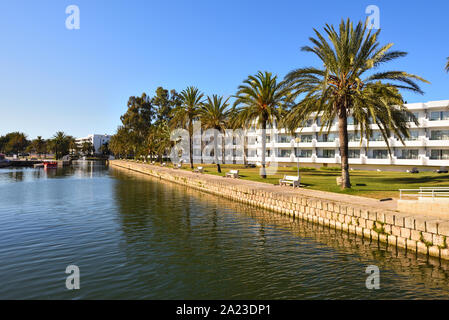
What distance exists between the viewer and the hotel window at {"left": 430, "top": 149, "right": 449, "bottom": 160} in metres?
47.4

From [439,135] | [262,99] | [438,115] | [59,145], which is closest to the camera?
[262,99]

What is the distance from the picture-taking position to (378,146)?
53.0 m

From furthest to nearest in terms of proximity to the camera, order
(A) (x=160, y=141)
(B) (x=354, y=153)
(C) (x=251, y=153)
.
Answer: (C) (x=251, y=153)
(A) (x=160, y=141)
(B) (x=354, y=153)

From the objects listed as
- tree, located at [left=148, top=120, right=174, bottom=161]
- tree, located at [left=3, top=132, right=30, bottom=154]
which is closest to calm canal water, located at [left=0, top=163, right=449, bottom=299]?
tree, located at [left=148, top=120, right=174, bottom=161]

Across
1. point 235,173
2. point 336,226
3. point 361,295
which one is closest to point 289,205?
point 336,226

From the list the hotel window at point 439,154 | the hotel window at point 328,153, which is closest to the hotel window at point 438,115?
the hotel window at point 439,154

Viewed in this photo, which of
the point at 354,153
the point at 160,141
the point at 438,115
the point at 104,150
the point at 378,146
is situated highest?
the point at 438,115

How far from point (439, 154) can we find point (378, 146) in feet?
28.7

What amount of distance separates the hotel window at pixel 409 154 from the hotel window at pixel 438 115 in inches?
A: 219

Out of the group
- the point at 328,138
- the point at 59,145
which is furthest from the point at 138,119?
the point at 328,138

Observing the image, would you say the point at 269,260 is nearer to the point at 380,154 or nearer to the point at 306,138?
the point at 380,154

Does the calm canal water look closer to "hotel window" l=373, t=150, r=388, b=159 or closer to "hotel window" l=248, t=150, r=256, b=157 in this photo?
"hotel window" l=373, t=150, r=388, b=159
